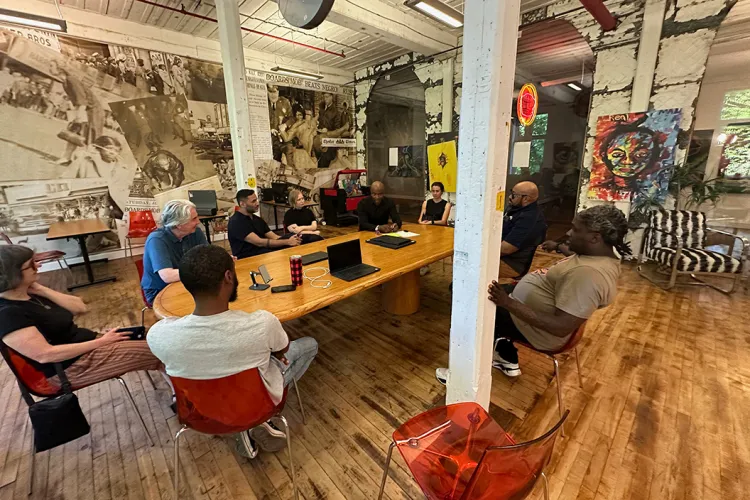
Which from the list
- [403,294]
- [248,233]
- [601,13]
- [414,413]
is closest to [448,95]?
[601,13]

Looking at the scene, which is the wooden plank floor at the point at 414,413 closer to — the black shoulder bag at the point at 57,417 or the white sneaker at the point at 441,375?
the white sneaker at the point at 441,375

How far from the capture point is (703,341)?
2.73 metres

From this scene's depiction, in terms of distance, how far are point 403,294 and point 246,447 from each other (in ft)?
6.40

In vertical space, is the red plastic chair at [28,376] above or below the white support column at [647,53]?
below

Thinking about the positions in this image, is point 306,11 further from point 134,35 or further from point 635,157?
point 134,35

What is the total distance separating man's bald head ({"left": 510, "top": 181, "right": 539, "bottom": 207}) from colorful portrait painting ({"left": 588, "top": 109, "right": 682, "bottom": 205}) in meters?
2.82

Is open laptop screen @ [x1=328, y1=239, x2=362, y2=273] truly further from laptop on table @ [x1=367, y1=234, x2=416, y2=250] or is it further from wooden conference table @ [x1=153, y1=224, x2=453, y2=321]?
laptop on table @ [x1=367, y1=234, x2=416, y2=250]

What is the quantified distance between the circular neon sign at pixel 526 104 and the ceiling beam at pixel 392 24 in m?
2.31

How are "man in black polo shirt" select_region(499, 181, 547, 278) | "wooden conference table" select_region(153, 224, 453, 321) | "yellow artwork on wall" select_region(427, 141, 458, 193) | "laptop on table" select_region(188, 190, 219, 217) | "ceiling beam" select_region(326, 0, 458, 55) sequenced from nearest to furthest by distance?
"wooden conference table" select_region(153, 224, 453, 321) → "man in black polo shirt" select_region(499, 181, 547, 278) → "ceiling beam" select_region(326, 0, 458, 55) → "laptop on table" select_region(188, 190, 219, 217) → "yellow artwork on wall" select_region(427, 141, 458, 193)

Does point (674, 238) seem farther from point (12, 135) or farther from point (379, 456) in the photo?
point (12, 135)

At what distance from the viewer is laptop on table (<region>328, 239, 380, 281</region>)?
209 centimetres

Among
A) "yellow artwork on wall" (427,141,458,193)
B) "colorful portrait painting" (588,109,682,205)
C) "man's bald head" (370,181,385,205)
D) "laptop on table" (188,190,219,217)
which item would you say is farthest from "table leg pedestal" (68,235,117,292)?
"colorful portrait painting" (588,109,682,205)

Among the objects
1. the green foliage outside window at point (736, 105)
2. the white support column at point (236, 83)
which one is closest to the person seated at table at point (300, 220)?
the white support column at point (236, 83)

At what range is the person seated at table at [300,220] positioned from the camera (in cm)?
369
